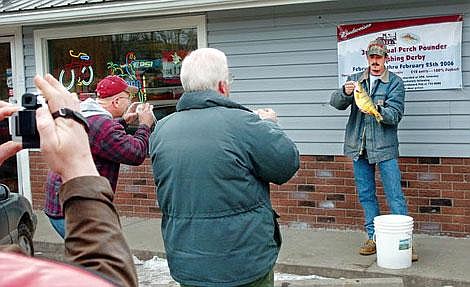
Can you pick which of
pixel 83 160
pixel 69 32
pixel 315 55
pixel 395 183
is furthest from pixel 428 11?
pixel 83 160

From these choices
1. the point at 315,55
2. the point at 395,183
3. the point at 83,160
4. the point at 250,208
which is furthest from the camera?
the point at 315,55

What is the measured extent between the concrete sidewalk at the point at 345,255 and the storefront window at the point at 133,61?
1684 mm

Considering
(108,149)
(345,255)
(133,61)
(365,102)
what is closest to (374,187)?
(345,255)

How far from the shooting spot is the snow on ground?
20.7ft

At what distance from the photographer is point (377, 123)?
6.28 m

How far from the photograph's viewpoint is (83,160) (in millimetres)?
1512

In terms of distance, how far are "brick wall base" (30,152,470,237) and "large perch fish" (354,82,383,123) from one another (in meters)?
1.20

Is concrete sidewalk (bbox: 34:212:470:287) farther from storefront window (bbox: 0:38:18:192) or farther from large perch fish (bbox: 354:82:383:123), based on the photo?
storefront window (bbox: 0:38:18:192)

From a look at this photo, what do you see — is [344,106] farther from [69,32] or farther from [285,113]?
[69,32]

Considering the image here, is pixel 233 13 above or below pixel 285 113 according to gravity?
above

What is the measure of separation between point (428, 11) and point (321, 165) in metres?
1.89

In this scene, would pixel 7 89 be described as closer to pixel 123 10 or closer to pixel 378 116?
pixel 123 10

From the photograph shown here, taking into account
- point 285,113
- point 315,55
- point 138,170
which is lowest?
point 138,170

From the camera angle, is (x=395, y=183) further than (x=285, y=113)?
No
